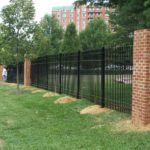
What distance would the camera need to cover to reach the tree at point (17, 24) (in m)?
24.9

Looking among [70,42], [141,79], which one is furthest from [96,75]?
[70,42]

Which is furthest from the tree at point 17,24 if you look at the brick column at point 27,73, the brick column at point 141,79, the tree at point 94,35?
the tree at point 94,35

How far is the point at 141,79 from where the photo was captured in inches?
430

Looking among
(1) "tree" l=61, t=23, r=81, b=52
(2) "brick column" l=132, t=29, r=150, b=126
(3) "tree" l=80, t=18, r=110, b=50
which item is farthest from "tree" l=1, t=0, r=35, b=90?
(3) "tree" l=80, t=18, r=110, b=50

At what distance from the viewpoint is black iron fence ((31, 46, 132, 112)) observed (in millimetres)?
12766

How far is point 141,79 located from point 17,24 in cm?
1515

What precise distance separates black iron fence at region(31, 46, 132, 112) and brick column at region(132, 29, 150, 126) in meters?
1.06

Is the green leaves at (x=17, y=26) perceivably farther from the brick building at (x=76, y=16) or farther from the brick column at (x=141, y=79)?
the brick building at (x=76, y=16)

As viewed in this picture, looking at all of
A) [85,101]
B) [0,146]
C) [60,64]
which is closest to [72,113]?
[85,101]

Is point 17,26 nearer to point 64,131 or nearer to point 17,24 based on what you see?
point 17,24

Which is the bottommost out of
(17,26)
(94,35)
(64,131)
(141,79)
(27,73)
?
(64,131)

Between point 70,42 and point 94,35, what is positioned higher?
point 94,35

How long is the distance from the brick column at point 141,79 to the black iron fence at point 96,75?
41.9 inches

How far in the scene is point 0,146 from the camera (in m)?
9.62
